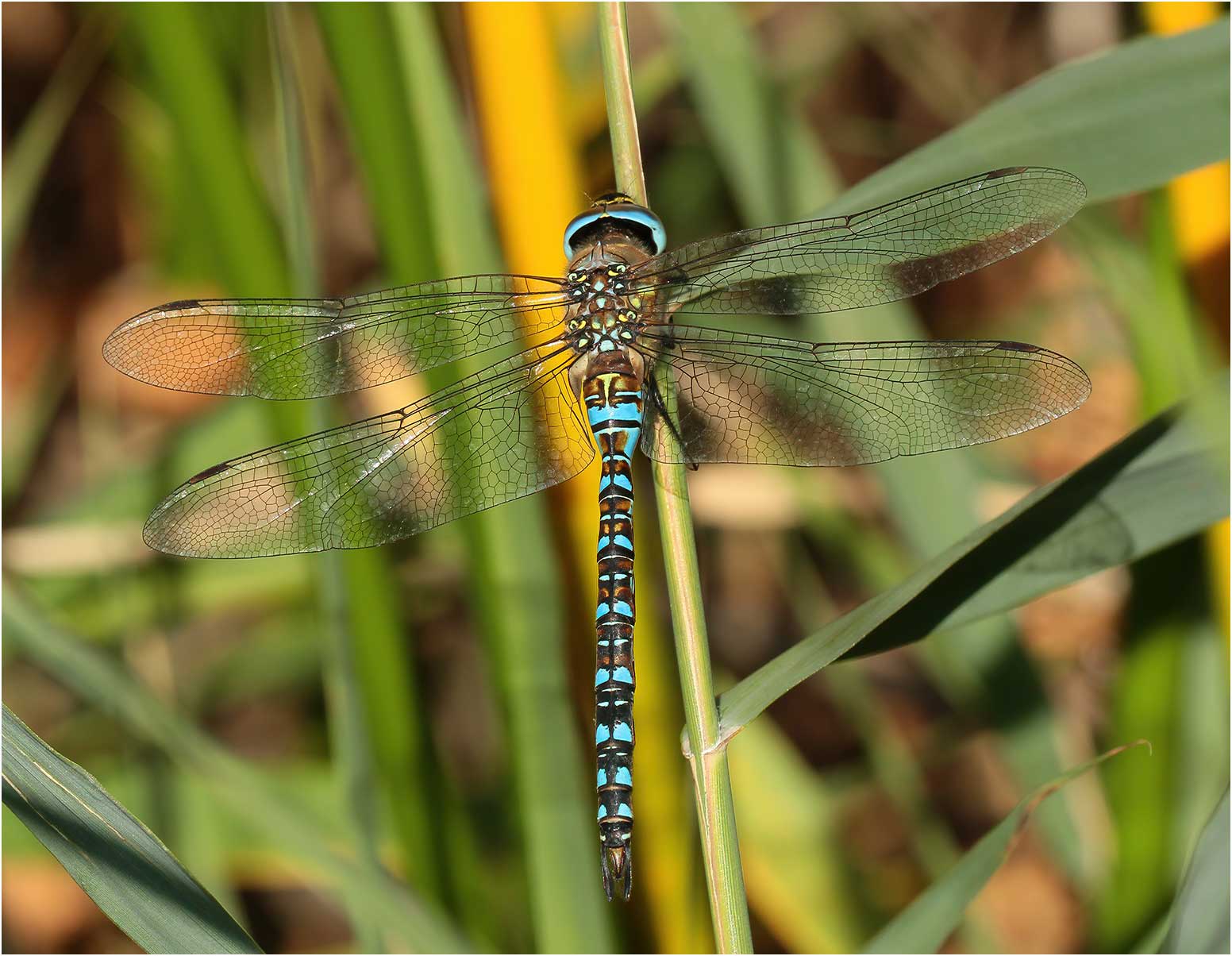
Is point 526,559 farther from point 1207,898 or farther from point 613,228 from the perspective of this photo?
point 1207,898

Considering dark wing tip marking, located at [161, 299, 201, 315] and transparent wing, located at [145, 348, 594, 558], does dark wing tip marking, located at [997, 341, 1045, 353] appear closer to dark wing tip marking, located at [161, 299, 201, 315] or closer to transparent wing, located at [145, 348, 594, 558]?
transparent wing, located at [145, 348, 594, 558]

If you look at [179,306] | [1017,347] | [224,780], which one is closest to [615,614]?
[224,780]

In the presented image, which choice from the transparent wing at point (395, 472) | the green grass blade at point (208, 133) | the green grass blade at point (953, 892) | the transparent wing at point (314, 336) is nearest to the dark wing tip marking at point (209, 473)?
the transparent wing at point (395, 472)

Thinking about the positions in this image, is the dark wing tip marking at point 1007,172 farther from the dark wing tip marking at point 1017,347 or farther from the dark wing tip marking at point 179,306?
the dark wing tip marking at point 179,306

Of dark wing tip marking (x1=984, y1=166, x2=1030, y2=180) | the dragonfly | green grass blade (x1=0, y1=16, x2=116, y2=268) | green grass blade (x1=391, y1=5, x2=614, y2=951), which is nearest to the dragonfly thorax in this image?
the dragonfly

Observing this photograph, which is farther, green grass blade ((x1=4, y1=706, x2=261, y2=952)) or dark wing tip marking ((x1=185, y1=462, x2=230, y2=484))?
dark wing tip marking ((x1=185, y1=462, x2=230, y2=484))

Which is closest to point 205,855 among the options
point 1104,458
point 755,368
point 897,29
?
point 755,368
